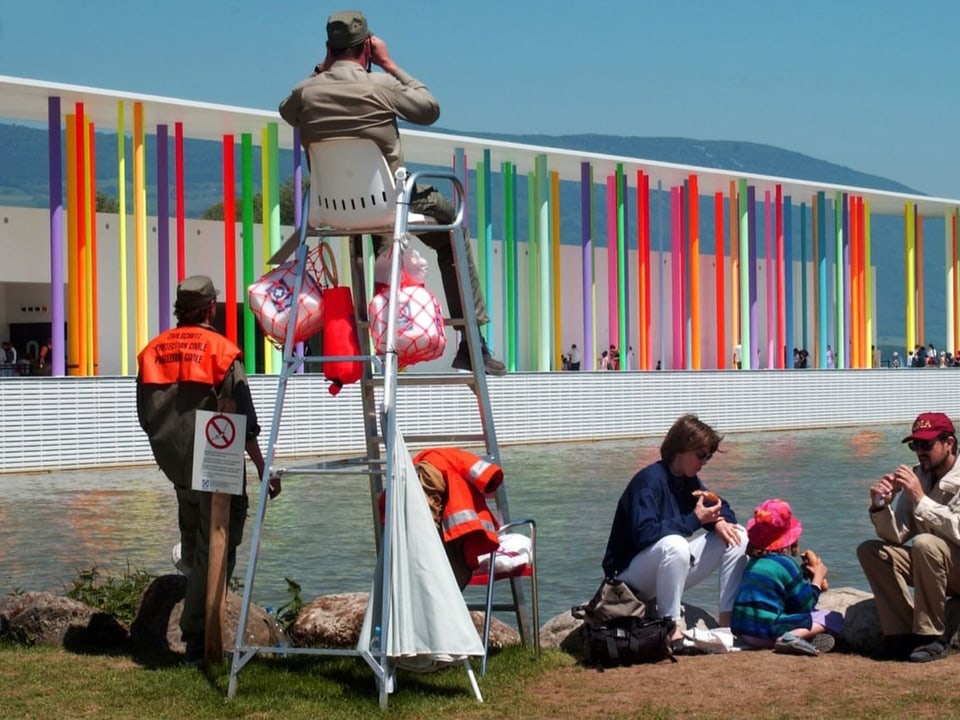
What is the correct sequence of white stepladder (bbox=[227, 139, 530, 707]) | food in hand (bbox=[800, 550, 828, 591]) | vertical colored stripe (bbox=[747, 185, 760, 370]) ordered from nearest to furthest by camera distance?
white stepladder (bbox=[227, 139, 530, 707]) < food in hand (bbox=[800, 550, 828, 591]) < vertical colored stripe (bbox=[747, 185, 760, 370])

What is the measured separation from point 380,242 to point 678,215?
26.9 m

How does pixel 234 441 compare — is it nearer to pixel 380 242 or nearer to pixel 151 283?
pixel 380 242

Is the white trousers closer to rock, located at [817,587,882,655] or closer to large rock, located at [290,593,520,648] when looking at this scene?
rock, located at [817,587,882,655]

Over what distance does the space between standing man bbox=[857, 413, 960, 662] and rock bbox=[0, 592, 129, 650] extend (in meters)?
3.38

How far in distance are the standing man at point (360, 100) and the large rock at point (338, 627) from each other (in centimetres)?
194

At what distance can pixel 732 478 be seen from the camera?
1848cm

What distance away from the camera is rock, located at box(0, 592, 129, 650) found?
7113mm

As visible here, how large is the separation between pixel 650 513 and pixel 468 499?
3.57ft

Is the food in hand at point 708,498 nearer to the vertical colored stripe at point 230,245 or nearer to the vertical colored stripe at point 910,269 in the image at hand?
the vertical colored stripe at point 230,245

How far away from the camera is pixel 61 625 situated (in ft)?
23.5

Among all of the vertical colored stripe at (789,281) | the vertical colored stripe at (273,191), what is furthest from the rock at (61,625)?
the vertical colored stripe at (789,281)

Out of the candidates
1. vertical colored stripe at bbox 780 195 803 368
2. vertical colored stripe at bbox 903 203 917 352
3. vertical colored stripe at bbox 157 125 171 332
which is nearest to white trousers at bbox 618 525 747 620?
vertical colored stripe at bbox 157 125 171 332

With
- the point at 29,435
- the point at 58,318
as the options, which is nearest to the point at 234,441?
the point at 29,435

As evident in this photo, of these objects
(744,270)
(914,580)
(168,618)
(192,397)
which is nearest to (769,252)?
(744,270)
